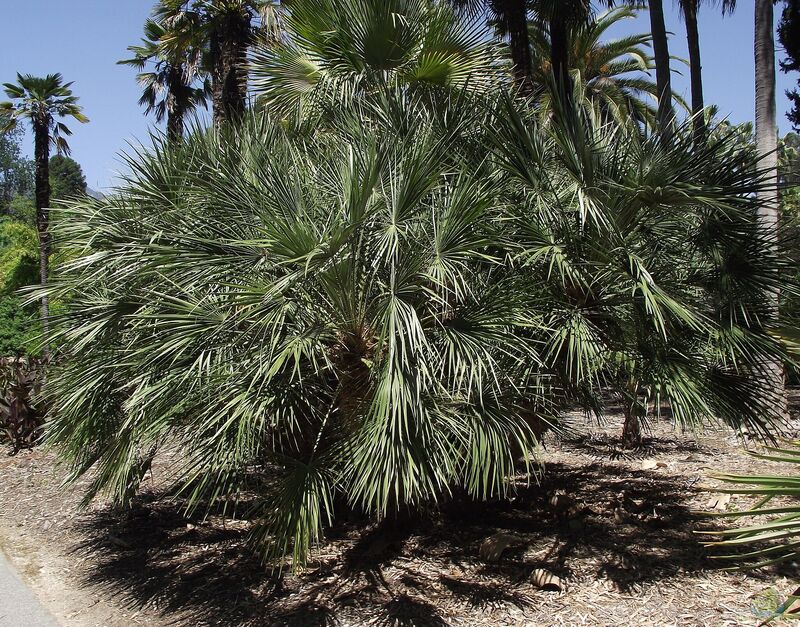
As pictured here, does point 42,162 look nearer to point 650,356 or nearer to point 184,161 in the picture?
point 184,161

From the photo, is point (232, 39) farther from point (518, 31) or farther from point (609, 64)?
point (609, 64)

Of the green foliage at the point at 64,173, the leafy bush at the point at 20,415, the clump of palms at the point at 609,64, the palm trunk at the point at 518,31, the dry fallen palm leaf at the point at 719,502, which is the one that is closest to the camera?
the dry fallen palm leaf at the point at 719,502

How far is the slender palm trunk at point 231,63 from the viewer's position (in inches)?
488

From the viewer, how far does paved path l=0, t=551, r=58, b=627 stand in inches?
189

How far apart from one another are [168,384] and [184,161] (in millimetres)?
2028

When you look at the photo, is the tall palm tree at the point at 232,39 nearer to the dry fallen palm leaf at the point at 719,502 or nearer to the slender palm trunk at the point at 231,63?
the slender palm trunk at the point at 231,63

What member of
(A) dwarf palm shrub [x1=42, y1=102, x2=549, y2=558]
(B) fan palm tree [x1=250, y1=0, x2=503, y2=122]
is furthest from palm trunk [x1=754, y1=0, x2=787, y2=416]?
(A) dwarf palm shrub [x1=42, y1=102, x2=549, y2=558]

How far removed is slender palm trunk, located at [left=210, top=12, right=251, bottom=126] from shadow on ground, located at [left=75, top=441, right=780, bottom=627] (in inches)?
317

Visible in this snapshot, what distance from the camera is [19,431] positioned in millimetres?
9977

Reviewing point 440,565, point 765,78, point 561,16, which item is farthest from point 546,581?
point 561,16

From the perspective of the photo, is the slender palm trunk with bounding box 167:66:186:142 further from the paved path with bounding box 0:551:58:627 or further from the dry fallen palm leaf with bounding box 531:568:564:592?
the dry fallen palm leaf with bounding box 531:568:564:592

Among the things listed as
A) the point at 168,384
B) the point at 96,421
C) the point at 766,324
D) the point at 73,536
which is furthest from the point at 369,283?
the point at 73,536

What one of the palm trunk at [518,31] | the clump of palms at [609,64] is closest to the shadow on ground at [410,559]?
the palm trunk at [518,31]

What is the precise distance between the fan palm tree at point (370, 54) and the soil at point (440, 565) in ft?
12.4
